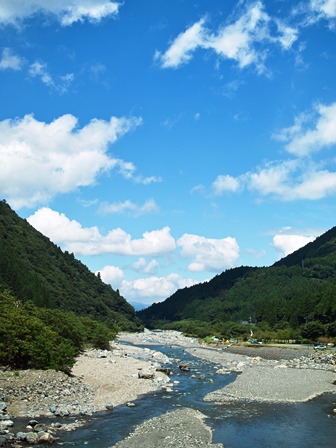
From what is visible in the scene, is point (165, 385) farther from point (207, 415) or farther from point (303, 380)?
point (303, 380)

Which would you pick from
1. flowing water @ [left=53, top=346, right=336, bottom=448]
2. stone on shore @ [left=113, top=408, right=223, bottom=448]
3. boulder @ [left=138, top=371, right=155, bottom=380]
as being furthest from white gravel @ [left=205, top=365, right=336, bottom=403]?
boulder @ [left=138, top=371, right=155, bottom=380]

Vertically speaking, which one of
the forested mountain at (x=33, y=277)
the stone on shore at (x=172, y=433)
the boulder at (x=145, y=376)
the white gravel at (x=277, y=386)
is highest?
the forested mountain at (x=33, y=277)

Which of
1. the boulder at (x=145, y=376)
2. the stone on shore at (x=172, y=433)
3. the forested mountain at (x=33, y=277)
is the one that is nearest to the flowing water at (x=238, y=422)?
the stone on shore at (x=172, y=433)

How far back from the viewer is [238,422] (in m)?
33.4

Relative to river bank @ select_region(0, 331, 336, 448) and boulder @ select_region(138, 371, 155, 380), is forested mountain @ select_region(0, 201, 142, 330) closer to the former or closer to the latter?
river bank @ select_region(0, 331, 336, 448)

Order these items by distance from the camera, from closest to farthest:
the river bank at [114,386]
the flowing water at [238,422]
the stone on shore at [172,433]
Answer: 1. the stone on shore at [172,433]
2. the flowing water at [238,422]
3. the river bank at [114,386]

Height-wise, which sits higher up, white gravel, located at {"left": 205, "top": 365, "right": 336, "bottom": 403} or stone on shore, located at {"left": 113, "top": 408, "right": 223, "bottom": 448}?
stone on shore, located at {"left": 113, "top": 408, "right": 223, "bottom": 448}

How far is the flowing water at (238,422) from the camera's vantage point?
91.6 ft

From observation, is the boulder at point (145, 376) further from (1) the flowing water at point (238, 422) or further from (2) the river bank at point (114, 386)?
(1) the flowing water at point (238, 422)

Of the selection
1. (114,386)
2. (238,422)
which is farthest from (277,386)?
(114,386)

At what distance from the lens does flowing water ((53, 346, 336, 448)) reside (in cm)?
2791

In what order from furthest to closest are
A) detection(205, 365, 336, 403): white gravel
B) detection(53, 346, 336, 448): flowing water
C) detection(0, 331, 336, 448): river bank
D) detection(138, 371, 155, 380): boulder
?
detection(138, 371, 155, 380): boulder < detection(205, 365, 336, 403): white gravel < detection(0, 331, 336, 448): river bank < detection(53, 346, 336, 448): flowing water

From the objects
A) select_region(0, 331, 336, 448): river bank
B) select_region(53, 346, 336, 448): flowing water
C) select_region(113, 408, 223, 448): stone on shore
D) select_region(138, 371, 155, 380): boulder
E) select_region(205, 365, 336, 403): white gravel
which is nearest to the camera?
select_region(113, 408, 223, 448): stone on shore

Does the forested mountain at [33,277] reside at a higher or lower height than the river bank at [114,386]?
higher
